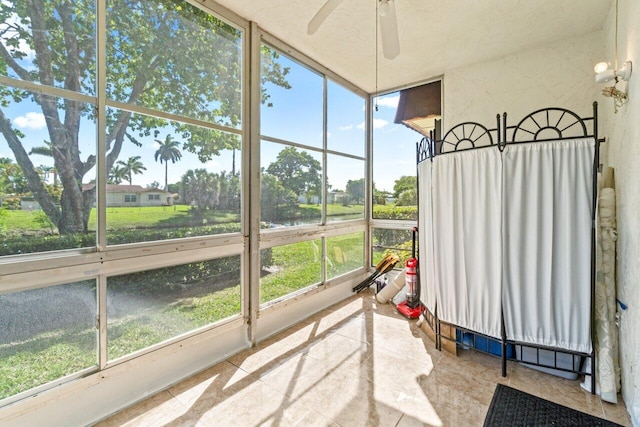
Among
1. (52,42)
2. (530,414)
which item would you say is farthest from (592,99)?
(52,42)

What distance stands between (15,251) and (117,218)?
0.52 m

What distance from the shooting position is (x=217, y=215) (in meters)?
2.59

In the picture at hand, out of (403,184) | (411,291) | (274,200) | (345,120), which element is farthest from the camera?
(403,184)

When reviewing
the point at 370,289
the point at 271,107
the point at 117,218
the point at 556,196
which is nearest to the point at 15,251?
the point at 117,218

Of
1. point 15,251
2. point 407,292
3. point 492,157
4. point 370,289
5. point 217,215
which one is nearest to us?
point 15,251

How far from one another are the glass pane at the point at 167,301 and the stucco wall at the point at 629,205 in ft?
9.63

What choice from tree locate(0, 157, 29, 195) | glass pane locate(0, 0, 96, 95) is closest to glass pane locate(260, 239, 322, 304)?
tree locate(0, 157, 29, 195)

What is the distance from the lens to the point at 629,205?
1915 millimetres

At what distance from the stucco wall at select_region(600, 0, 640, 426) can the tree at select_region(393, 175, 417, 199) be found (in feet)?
7.26

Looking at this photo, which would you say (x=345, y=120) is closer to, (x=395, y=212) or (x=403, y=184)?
(x=403, y=184)

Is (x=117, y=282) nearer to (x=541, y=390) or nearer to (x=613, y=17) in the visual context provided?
(x=541, y=390)

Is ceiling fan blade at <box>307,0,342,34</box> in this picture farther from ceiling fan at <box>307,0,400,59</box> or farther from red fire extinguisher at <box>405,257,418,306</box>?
red fire extinguisher at <box>405,257,418,306</box>

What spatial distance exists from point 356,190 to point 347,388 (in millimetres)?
2948

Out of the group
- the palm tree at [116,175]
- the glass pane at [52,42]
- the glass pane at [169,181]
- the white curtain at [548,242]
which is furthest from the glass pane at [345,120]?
the glass pane at [52,42]
